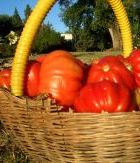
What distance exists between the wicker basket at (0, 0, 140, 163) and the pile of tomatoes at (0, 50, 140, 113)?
14 cm

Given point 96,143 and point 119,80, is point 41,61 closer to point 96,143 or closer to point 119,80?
point 119,80

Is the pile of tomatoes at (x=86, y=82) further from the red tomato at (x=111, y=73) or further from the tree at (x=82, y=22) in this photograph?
the tree at (x=82, y=22)

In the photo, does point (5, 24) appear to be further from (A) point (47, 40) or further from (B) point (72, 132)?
(B) point (72, 132)

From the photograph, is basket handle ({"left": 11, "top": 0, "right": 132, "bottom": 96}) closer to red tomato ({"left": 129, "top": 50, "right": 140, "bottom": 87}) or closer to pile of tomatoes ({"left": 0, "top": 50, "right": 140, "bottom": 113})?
pile of tomatoes ({"left": 0, "top": 50, "right": 140, "bottom": 113})

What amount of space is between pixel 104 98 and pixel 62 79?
1.02 ft

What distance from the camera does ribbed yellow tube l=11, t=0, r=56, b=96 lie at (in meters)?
2.62

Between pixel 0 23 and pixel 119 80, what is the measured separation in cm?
3760

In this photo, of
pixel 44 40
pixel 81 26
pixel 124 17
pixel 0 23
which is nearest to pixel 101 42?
pixel 81 26

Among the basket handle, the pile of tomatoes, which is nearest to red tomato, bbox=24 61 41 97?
the pile of tomatoes

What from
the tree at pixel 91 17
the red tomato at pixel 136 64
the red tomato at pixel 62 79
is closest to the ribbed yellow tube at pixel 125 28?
the red tomato at pixel 136 64

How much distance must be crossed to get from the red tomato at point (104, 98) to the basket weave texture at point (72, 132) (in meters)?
0.15

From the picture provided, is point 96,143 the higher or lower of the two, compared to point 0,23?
lower

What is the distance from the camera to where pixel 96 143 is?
2338 millimetres

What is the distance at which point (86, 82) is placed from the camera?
2805mm
